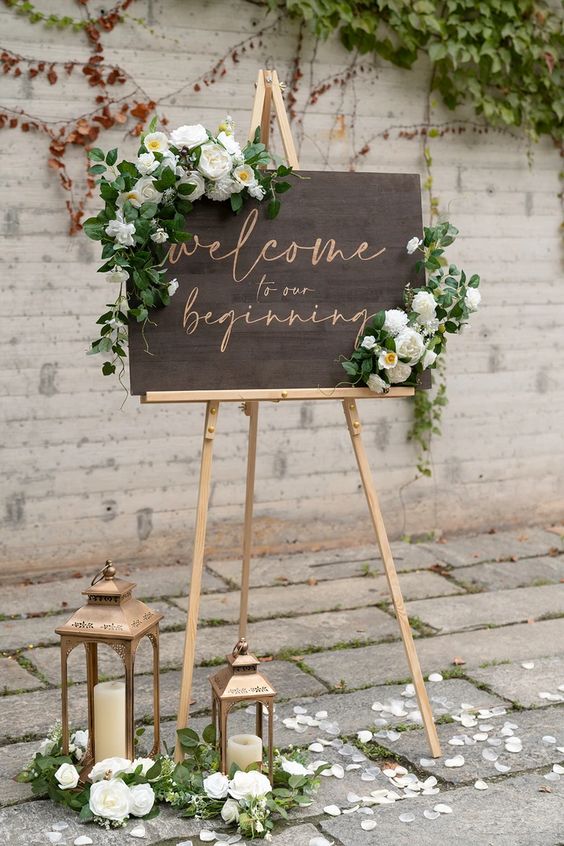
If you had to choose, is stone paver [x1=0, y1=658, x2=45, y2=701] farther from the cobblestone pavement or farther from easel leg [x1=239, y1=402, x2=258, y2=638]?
easel leg [x1=239, y1=402, x2=258, y2=638]

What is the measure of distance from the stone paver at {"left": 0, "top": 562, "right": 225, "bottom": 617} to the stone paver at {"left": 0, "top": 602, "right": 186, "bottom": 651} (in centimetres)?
8

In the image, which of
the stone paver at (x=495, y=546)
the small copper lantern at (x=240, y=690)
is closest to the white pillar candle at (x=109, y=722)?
the small copper lantern at (x=240, y=690)

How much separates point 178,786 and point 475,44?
3.35 m

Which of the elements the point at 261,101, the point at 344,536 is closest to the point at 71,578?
the point at 344,536

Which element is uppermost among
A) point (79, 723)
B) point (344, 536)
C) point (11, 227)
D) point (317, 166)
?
point (317, 166)

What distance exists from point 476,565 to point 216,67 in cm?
217

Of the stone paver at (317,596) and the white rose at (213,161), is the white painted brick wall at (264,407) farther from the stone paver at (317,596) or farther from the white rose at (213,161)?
the white rose at (213,161)

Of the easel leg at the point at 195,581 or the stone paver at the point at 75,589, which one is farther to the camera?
the stone paver at the point at 75,589

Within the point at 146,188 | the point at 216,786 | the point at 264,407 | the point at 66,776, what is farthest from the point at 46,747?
the point at 264,407

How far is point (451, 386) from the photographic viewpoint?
4723 mm

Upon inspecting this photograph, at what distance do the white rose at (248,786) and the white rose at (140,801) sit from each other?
169 mm

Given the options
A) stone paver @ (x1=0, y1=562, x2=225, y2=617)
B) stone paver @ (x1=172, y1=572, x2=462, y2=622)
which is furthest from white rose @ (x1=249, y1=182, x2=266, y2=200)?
stone paver @ (x1=0, y1=562, x2=225, y2=617)

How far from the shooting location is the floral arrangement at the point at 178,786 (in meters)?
2.24

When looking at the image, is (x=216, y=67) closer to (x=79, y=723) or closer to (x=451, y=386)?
(x=451, y=386)
